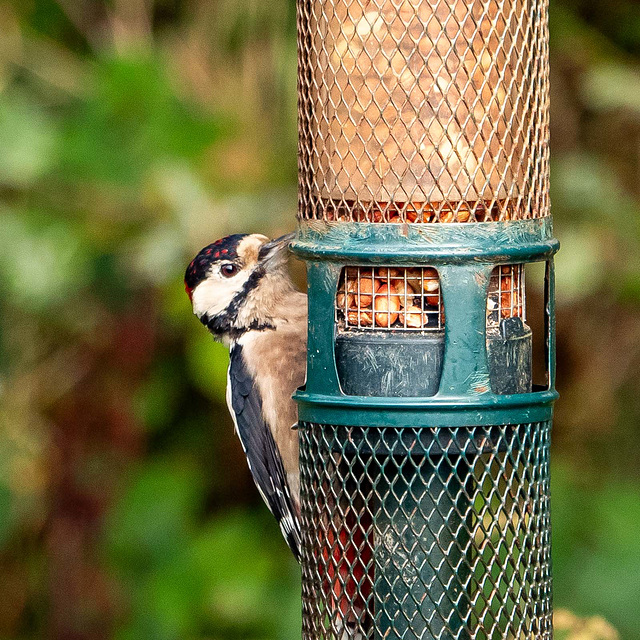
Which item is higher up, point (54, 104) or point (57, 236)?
point (54, 104)

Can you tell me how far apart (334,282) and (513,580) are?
0.82m

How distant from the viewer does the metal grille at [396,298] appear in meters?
2.63

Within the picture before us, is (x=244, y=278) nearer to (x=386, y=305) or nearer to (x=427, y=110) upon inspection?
(x=386, y=305)

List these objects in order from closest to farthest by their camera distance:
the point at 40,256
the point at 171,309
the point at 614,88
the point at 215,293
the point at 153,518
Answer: the point at 215,293
the point at 614,88
the point at 171,309
the point at 40,256
the point at 153,518

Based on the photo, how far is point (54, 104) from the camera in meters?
5.91

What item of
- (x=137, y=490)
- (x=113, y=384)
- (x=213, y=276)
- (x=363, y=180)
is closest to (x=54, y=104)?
(x=113, y=384)

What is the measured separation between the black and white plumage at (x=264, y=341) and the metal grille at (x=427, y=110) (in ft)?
3.91

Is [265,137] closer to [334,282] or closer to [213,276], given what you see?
[213,276]

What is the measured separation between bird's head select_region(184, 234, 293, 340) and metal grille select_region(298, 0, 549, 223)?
1.18 m

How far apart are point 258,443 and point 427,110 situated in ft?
5.81

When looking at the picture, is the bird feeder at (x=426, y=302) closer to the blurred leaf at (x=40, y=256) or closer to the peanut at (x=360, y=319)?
the peanut at (x=360, y=319)

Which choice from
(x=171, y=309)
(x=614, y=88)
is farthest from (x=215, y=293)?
(x=614, y=88)

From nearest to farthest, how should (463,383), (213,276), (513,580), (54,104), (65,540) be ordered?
(463,383)
(513,580)
(213,276)
(54,104)
(65,540)

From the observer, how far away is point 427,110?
2541mm
